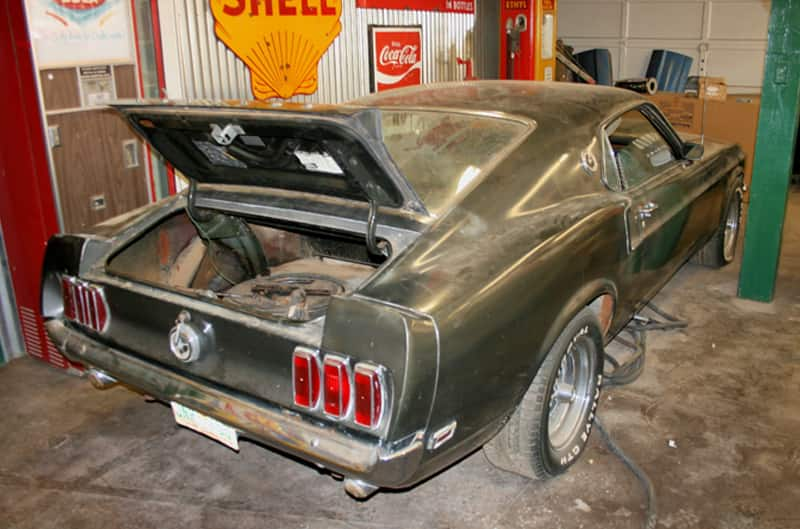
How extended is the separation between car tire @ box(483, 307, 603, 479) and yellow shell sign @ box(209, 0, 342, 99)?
3.29 metres

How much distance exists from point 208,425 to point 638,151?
2.64 metres

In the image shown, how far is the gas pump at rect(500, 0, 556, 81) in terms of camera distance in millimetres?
7668

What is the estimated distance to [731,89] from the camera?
410 inches

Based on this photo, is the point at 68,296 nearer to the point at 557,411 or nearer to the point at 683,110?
the point at 557,411

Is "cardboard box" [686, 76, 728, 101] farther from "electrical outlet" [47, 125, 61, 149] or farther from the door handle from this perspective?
"electrical outlet" [47, 125, 61, 149]

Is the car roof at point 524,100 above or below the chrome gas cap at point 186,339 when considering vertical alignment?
above

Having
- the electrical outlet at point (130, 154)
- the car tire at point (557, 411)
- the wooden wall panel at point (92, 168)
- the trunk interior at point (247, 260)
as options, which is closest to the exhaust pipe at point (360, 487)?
the car tire at point (557, 411)

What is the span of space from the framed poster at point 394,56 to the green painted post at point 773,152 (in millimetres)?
3127

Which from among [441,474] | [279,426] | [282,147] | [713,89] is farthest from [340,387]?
[713,89]

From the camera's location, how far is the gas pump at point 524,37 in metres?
7.67

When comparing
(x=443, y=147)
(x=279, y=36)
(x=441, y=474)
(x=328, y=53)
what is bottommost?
(x=441, y=474)

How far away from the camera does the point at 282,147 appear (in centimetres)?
265

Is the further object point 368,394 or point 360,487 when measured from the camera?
point 360,487

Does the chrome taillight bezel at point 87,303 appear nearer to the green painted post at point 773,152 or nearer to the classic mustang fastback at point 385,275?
the classic mustang fastback at point 385,275
